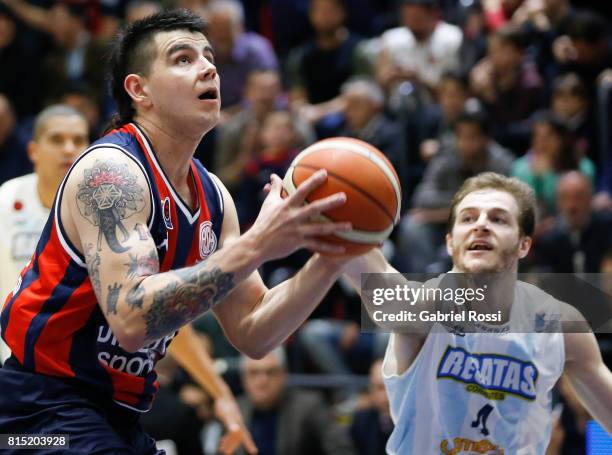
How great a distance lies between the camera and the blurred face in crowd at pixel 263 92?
32.3ft

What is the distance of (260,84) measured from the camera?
9836mm

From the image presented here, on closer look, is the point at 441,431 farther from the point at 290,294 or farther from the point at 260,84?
the point at 260,84

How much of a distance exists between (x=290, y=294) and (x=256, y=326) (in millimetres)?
282

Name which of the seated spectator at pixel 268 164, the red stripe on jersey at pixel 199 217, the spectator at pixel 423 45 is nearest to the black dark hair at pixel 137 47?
the red stripe on jersey at pixel 199 217

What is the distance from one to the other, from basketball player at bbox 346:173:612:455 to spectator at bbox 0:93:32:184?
20.9 ft

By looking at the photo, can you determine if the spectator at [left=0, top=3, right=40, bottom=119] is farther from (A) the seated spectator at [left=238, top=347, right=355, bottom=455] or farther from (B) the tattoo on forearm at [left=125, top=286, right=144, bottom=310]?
(B) the tattoo on forearm at [left=125, top=286, right=144, bottom=310]

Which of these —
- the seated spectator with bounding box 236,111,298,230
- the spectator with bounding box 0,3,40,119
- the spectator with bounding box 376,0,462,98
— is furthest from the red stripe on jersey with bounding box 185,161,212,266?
the spectator with bounding box 0,3,40,119

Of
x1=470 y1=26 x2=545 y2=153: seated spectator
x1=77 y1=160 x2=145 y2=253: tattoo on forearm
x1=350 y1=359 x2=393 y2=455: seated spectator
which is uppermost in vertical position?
x1=470 y1=26 x2=545 y2=153: seated spectator

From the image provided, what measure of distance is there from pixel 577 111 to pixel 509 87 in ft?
2.22

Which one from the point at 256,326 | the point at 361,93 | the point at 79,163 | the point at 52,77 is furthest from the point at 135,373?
the point at 52,77

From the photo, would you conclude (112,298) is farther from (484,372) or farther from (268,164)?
(268,164)

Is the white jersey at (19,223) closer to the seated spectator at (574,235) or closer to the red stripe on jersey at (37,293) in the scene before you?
the red stripe on jersey at (37,293)

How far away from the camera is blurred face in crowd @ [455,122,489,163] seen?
822 cm

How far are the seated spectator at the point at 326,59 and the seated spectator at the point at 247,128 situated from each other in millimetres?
649
